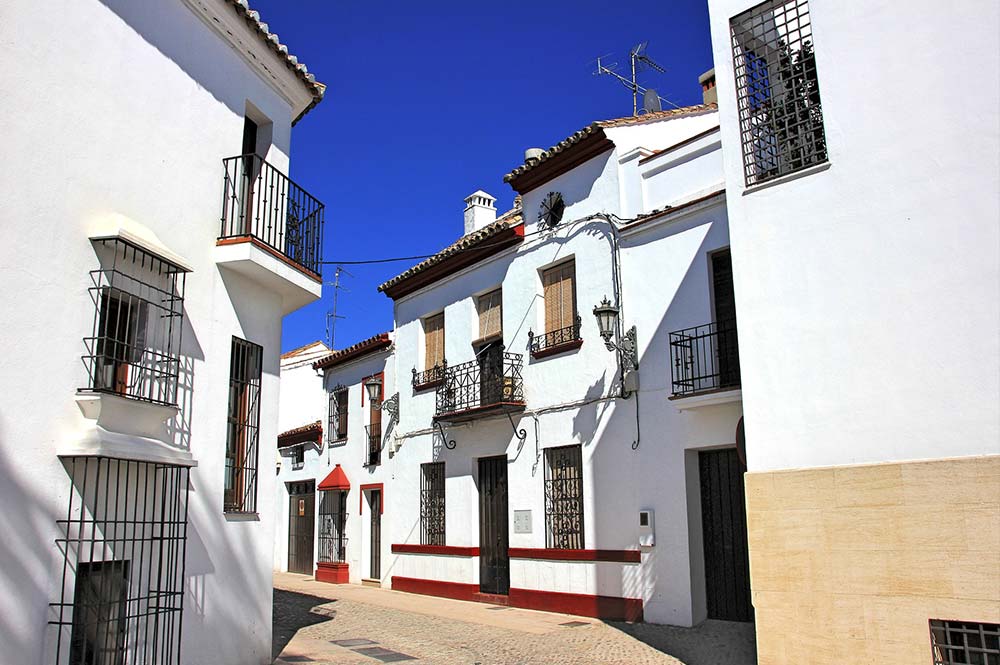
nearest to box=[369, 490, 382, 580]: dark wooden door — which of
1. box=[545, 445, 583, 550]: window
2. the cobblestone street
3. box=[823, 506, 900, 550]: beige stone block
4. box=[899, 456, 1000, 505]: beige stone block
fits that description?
the cobblestone street

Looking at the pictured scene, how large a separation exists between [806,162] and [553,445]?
648cm

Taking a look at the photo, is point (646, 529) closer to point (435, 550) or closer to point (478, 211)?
point (435, 550)

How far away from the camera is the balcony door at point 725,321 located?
9.96m

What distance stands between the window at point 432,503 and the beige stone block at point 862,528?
9509 millimetres

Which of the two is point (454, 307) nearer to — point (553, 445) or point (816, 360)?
point (553, 445)

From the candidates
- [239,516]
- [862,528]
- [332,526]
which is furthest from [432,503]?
[862,528]

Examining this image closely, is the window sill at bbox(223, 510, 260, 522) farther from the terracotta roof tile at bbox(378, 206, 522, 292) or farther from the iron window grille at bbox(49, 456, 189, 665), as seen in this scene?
the terracotta roof tile at bbox(378, 206, 522, 292)

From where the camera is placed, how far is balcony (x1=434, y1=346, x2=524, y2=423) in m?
13.5

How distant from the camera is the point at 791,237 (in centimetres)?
741

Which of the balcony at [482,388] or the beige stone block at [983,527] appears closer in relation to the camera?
the beige stone block at [983,527]

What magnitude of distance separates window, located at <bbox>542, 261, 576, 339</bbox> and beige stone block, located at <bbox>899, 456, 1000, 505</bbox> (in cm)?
670

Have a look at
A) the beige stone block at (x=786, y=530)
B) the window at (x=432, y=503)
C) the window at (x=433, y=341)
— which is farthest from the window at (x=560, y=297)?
the beige stone block at (x=786, y=530)

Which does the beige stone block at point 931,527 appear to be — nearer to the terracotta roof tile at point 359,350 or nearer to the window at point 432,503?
the window at point 432,503

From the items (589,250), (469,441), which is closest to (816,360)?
(589,250)
